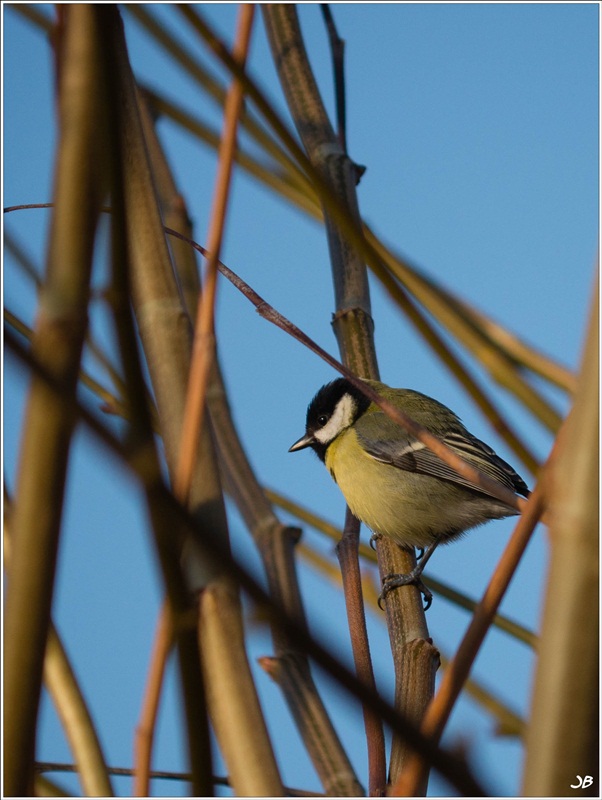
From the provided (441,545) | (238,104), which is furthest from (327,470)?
(238,104)

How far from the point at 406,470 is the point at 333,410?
1.57ft

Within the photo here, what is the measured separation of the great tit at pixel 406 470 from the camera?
2951 mm

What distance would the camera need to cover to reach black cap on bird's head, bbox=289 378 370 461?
11.5ft

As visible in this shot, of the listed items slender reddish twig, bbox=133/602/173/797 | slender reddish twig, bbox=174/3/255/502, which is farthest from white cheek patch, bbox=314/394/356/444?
slender reddish twig, bbox=133/602/173/797

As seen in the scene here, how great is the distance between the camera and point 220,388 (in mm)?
1402

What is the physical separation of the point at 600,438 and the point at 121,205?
0.29 meters

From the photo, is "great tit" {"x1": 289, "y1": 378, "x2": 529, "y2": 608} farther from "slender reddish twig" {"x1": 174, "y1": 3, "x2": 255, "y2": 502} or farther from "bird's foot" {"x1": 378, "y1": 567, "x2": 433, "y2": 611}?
"slender reddish twig" {"x1": 174, "y1": 3, "x2": 255, "y2": 502}

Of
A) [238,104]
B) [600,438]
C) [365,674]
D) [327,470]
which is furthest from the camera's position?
[327,470]

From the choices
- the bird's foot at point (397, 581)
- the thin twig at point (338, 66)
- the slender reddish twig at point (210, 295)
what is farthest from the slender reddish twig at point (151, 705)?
the thin twig at point (338, 66)

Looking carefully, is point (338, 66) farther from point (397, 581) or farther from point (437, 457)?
point (437, 457)

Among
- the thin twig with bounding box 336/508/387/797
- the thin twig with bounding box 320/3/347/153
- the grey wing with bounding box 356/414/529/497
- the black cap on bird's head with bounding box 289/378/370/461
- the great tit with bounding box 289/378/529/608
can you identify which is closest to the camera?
the thin twig with bounding box 336/508/387/797

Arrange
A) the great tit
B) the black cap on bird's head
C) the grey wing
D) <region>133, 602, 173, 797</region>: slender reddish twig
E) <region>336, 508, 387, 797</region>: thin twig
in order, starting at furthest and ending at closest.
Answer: the black cap on bird's head, the grey wing, the great tit, <region>336, 508, 387, 797</region>: thin twig, <region>133, 602, 173, 797</region>: slender reddish twig

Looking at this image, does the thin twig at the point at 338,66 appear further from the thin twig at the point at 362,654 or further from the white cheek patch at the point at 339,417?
the white cheek patch at the point at 339,417

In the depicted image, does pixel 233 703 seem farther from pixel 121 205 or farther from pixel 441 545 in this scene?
pixel 441 545
